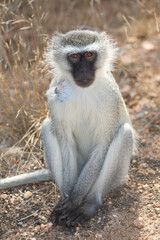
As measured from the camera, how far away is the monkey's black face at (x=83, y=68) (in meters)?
3.28

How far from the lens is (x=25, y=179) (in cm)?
394

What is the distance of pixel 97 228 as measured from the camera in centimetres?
342

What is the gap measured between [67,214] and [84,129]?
774 mm

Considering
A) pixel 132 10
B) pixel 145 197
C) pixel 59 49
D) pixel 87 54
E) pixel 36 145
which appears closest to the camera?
pixel 87 54

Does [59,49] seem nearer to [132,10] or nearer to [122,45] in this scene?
[122,45]

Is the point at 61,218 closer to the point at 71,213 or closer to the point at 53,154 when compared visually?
the point at 71,213

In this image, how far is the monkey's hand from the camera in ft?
11.3

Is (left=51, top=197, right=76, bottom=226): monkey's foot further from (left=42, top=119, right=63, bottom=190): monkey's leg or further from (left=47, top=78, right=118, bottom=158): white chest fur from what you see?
(left=47, top=78, right=118, bottom=158): white chest fur

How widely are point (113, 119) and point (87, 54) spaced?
621mm

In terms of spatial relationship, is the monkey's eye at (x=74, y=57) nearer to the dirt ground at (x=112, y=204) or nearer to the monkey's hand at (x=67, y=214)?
the monkey's hand at (x=67, y=214)

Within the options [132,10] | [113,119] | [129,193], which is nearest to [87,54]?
[113,119]

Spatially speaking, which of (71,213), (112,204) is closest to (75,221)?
(71,213)

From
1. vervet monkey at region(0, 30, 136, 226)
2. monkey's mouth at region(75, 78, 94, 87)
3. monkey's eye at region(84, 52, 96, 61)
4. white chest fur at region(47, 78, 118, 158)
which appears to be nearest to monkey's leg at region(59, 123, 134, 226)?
vervet monkey at region(0, 30, 136, 226)

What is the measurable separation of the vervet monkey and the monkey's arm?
12.9 inches
